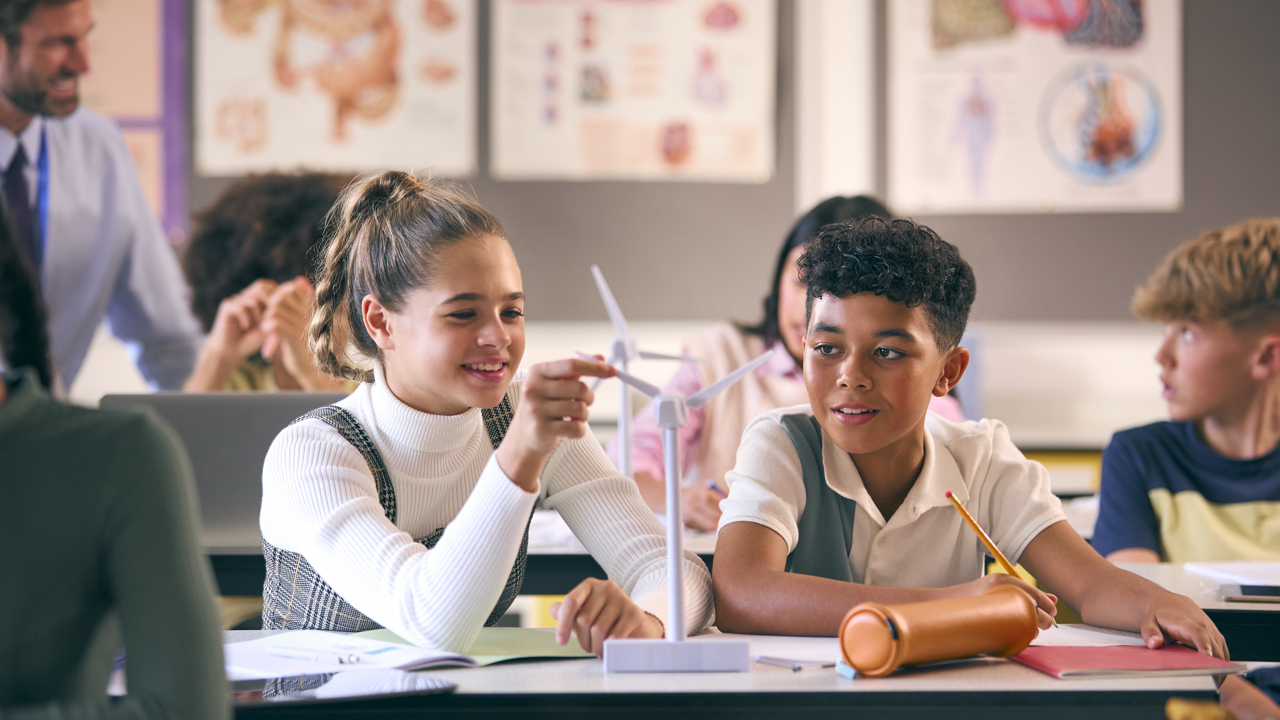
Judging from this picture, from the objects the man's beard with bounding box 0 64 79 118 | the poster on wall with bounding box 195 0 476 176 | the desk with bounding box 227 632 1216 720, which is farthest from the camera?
the poster on wall with bounding box 195 0 476 176

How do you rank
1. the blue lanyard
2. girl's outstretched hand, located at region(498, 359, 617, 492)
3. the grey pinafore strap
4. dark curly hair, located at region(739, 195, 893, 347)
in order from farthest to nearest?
1. the blue lanyard
2. dark curly hair, located at region(739, 195, 893, 347)
3. the grey pinafore strap
4. girl's outstretched hand, located at region(498, 359, 617, 492)

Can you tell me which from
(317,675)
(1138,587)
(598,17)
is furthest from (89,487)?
(598,17)

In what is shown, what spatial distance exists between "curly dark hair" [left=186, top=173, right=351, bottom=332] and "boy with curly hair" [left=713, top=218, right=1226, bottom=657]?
182cm

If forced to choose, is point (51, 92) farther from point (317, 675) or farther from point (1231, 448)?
point (1231, 448)

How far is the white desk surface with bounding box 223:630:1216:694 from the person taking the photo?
87 centimetres

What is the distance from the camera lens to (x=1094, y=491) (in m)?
3.13

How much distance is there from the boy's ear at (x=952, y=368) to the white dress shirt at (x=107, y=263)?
254 centimetres

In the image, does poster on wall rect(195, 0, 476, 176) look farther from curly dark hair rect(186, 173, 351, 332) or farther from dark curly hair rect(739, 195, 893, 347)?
dark curly hair rect(739, 195, 893, 347)

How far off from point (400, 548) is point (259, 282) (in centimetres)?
188

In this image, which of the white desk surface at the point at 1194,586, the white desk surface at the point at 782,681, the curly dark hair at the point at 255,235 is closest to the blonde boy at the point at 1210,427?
the white desk surface at the point at 1194,586

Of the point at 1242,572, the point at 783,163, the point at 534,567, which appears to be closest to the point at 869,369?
the point at 1242,572

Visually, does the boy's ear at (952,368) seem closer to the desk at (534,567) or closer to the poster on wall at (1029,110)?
the desk at (534,567)

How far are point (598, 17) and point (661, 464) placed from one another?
1.92 meters

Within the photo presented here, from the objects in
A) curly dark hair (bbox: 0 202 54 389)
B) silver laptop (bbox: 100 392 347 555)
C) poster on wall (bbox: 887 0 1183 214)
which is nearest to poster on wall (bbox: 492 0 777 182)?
poster on wall (bbox: 887 0 1183 214)
